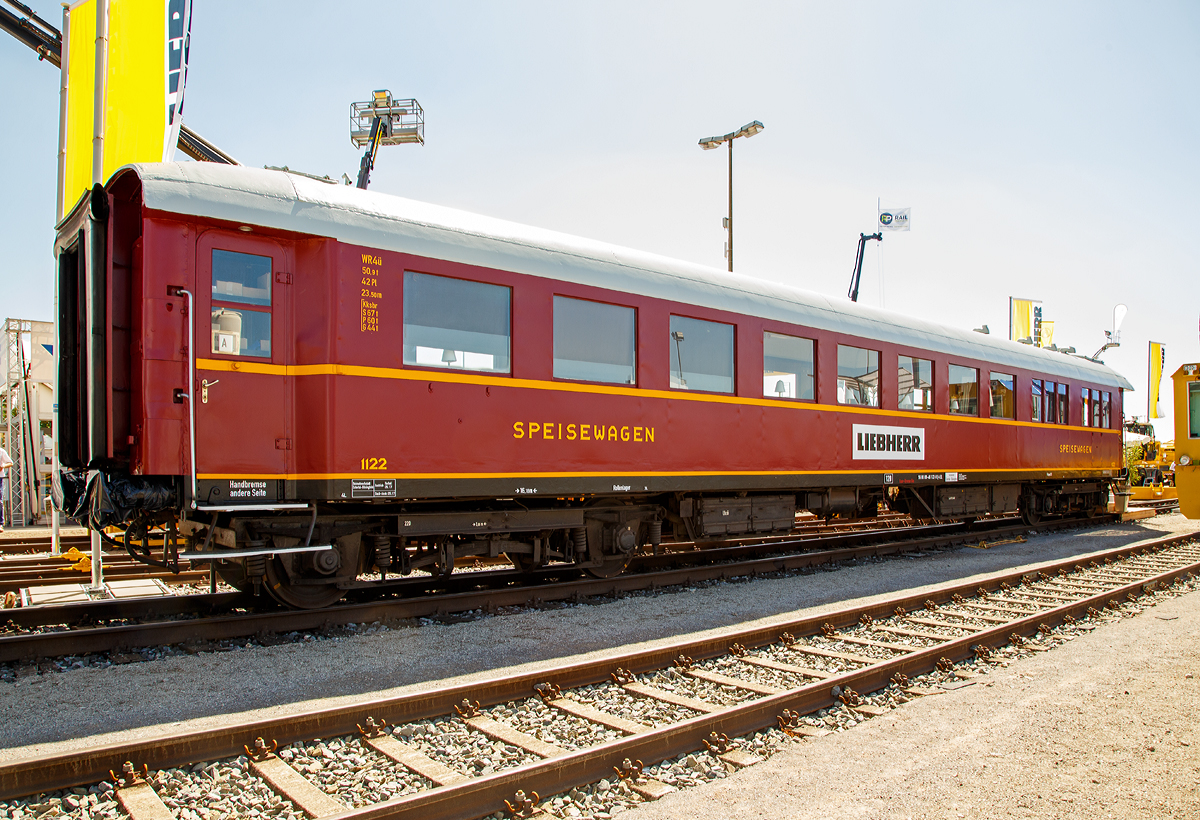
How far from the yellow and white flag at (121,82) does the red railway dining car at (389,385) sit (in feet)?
8.99

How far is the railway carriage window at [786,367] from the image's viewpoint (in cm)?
970

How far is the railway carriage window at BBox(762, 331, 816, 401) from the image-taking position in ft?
31.8

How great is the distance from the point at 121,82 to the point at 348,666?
24.8 feet

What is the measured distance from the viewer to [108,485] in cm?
571

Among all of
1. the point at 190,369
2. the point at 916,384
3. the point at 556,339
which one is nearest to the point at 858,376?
the point at 916,384

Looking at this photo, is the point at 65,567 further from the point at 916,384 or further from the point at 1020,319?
the point at 1020,319

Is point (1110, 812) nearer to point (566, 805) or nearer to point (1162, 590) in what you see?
point (566, 805)

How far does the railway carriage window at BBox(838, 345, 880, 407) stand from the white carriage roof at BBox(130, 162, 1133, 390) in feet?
0.98

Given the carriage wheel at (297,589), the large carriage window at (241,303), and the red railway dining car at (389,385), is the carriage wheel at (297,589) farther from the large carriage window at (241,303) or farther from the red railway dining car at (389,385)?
the large carriage window at (241,303)

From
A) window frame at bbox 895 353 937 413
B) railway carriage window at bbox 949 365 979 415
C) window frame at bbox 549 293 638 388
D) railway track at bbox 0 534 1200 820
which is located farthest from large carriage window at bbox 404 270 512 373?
railway carriage window at bbox 949 365 979 415

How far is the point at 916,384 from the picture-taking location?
12.0 m

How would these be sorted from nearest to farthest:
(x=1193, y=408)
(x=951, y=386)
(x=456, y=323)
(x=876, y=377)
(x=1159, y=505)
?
(x=456, y=323) < (x=876, y=377) < (x=951, y=386) < (x=1193, y=408) < (x=1159, y=505)

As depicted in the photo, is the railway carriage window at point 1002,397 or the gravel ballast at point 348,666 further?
the railway carriage window at point 1002,397

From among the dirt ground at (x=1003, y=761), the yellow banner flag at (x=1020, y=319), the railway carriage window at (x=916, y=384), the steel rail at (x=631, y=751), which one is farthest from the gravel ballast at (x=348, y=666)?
the yellow banner flag at (x=1020, y=319)
